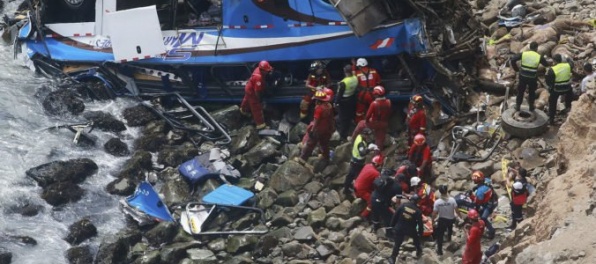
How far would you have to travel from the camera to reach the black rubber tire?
1264 cm

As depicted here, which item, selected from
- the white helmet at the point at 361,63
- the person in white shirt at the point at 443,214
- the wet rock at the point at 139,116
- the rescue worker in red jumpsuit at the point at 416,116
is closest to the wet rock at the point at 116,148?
the wet rock at the point at 139,116

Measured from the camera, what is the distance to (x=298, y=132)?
14.0m

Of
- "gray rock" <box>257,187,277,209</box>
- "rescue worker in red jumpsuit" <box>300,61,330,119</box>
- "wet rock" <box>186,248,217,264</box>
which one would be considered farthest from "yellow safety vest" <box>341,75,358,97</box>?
"wet rock" <box>186,248,217,264</box>

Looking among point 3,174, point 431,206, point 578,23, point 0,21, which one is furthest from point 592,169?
point 0,21

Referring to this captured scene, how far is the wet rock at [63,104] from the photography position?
1507 centimetres

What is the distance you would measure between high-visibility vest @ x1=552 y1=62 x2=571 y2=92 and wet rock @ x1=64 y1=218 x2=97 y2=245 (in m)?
6.85

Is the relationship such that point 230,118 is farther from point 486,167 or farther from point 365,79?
point 486,167

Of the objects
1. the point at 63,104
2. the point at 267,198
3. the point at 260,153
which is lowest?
→ the point at 267,198

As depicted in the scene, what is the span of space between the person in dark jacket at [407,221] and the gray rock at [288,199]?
200cm

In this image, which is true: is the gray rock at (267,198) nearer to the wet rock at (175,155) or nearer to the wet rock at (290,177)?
the wet rock at (290,177)

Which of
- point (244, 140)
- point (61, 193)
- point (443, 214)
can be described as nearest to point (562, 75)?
point (443, 214)

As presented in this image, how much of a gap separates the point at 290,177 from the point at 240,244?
144 centimetres

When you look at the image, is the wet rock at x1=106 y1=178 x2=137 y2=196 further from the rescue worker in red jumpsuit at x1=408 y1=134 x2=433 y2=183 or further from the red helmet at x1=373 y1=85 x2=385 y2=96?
the rescue worker in red jumpsuit at x1=408 y1=134 x2=433 y2=183

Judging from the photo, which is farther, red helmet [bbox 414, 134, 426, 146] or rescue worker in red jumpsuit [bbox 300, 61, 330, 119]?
rescue worker in red jumpsuit [bbox 300, 61, 330, 119]
